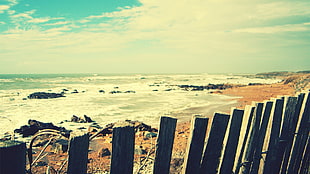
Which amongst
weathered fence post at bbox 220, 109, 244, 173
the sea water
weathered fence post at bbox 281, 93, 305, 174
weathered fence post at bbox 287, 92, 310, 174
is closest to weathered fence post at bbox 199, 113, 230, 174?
weathered fence post at bbox 220, 109, 244, 173

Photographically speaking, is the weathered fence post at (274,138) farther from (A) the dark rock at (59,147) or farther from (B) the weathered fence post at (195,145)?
(A) the dark rock at (59,147)

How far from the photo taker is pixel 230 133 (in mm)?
1996

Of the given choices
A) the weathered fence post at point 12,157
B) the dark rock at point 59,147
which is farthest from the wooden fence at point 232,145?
the dark rock at point 59,147

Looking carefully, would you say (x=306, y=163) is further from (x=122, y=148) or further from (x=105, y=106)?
(x=105, y=106)

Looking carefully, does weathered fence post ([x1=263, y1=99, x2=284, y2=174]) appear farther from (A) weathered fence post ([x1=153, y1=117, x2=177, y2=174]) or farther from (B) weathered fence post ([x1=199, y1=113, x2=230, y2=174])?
(A) weathered fence post ([x1=153, y1=117, x2=177, y2=174])

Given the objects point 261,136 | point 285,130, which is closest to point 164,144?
point 261,136

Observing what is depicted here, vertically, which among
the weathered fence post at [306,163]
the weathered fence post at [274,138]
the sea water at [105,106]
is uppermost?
the weathered fence post at [274,138]

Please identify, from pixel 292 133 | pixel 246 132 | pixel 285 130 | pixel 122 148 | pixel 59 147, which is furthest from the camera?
pixel 59 147

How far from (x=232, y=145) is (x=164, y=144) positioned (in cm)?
74

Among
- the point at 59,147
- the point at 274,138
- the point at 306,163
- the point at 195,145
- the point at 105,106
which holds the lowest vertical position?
the point at 105,106

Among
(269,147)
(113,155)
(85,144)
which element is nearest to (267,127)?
(269,147)

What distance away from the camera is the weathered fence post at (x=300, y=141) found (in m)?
2.72

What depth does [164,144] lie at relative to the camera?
1.69 m

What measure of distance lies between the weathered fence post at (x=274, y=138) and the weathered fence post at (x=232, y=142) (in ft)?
1.95
